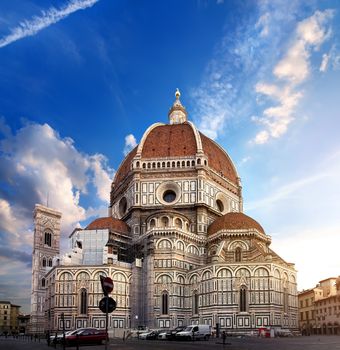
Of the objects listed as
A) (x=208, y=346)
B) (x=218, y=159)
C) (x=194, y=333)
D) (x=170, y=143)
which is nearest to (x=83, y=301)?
(x=194, y=333)

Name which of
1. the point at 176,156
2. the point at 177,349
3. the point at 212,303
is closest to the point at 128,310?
the point at 212,303

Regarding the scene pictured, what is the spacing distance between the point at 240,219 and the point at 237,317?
15.5 metres

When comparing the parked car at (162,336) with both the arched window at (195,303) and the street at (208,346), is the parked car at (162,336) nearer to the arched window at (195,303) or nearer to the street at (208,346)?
Answer: the street at (208,346)

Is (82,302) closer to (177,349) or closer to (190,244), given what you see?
(190,244)

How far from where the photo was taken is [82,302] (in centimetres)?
6781

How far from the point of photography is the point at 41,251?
98.9m

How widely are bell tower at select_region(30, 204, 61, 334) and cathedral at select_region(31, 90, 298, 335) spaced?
19.8m

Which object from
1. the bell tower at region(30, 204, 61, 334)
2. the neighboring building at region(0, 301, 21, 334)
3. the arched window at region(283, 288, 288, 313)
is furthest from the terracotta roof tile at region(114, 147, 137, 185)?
the neighboring building at region(0, 301, 21, 334)

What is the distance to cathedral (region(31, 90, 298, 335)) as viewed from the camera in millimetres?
66000

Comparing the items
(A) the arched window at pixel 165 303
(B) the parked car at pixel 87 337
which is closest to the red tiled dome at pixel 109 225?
(A) the arched window at pixel 165 303

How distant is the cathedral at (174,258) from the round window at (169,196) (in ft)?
0.55

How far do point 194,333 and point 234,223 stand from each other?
29.8m

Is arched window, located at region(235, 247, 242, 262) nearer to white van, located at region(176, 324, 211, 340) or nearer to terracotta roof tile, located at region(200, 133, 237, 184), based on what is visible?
terracotta roof tile, located at region(200, 133, 237, 184)

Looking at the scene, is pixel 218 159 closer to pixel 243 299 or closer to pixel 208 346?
pixel 243 299
